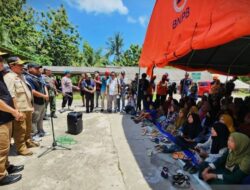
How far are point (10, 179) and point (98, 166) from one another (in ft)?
4.82

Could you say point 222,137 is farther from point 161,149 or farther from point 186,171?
point 161,149

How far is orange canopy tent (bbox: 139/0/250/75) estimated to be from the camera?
315 centimetres

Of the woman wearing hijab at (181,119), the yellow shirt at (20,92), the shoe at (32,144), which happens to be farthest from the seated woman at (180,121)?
the yellow shirt at (20,92)

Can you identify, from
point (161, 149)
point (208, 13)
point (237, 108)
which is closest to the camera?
point (208, 13)

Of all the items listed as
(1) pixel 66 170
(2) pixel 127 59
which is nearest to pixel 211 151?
(1) pixel 66 170

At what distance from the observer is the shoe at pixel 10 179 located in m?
3.47

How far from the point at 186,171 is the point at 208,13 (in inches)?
111

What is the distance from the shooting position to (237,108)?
18.8 ft

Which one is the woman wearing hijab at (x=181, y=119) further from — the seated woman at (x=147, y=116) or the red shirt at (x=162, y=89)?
the red shirt at (x=162, y=89)

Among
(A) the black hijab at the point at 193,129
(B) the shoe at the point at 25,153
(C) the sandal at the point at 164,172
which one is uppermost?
(A) the black hijab at the point at 193,129

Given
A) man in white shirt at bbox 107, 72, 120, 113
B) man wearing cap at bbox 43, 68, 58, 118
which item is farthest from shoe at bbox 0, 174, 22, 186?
man in white shirt at bbox 107, 72, 120, 113

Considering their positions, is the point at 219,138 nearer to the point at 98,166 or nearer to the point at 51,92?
the point at 98,166

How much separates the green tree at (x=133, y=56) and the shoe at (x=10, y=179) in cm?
3804

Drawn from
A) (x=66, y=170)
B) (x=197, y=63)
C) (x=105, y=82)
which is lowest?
(x=66, y=170)
